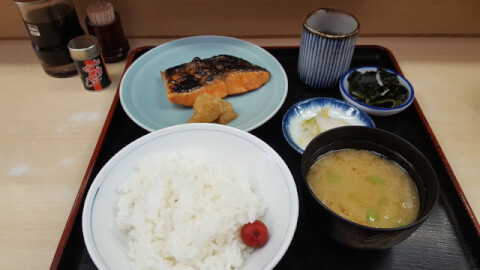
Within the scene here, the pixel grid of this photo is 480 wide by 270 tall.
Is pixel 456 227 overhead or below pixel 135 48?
below

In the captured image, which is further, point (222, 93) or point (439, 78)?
point (439, 78)

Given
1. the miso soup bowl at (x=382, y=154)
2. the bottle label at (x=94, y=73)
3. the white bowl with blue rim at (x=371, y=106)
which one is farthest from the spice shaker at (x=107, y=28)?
the miso soup bowl at (x=382, y=154)

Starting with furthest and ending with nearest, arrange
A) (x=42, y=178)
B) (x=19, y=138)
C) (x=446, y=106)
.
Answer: (x=446, y=106) < (x=19, y=138) < (x=42, y=178)

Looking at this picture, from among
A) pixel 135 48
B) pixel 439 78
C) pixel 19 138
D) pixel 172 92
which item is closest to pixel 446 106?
pixel 439 78

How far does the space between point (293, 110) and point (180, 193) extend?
0.89m

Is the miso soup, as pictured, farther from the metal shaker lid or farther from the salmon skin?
the metal shaker lid

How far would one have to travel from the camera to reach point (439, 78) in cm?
220

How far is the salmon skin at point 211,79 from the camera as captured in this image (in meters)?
1.95

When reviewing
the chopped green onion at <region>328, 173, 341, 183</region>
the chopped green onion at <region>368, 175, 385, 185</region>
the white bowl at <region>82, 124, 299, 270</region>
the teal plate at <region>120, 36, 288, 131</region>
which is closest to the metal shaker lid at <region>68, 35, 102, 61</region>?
the teal plate at <region>120, 36, 288, 131</region>

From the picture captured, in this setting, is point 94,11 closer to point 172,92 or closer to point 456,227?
point 172,92

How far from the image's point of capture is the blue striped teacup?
6.12 ft

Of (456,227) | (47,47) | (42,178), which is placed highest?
(47,47)

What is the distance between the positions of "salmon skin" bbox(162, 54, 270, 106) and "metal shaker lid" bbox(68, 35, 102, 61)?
1.45 feet

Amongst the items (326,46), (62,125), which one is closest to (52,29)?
(62,125)
